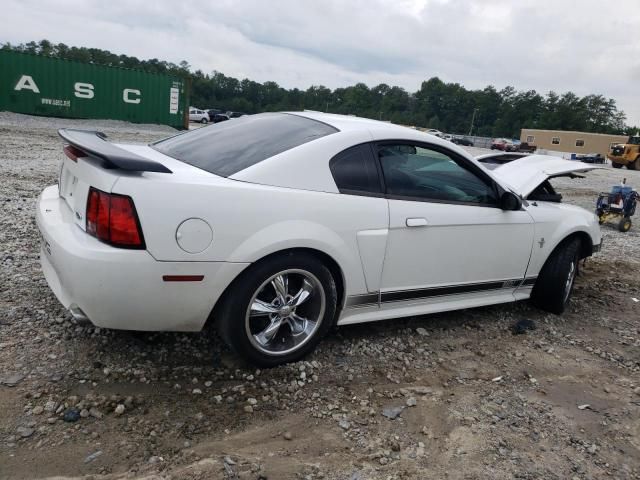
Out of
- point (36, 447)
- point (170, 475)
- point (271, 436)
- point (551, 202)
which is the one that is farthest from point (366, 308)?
point (551, 202)

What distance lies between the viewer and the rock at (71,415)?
2342mm

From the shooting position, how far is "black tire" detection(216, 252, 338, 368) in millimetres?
2672

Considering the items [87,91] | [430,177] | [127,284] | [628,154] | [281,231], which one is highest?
[628,154]

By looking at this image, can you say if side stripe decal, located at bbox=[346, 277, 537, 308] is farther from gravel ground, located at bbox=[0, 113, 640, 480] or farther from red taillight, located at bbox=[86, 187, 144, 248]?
red taillight, located at bbox=[86, 187, 144, 248]

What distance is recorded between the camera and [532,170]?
14.7ft

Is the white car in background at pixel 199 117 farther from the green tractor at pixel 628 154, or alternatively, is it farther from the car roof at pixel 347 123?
the car roof at pixel 347 123

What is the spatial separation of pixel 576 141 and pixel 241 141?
77064 mm

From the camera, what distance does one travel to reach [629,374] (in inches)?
139

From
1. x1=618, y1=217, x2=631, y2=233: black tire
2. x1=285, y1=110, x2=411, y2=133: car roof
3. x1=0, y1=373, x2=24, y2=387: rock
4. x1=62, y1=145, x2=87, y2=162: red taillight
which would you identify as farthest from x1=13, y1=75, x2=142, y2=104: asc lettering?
x1=0, y1=373, x2=24, y2=387: rock

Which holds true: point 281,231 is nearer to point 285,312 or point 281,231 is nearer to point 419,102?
point 285,312

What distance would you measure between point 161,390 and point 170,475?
639 mm

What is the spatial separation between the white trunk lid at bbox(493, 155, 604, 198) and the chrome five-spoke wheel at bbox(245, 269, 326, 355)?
214 centimetres

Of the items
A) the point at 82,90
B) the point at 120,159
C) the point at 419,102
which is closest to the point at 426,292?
the point at 120,159

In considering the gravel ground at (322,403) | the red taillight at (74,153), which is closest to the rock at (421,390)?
the gravel ground at (322,403)
